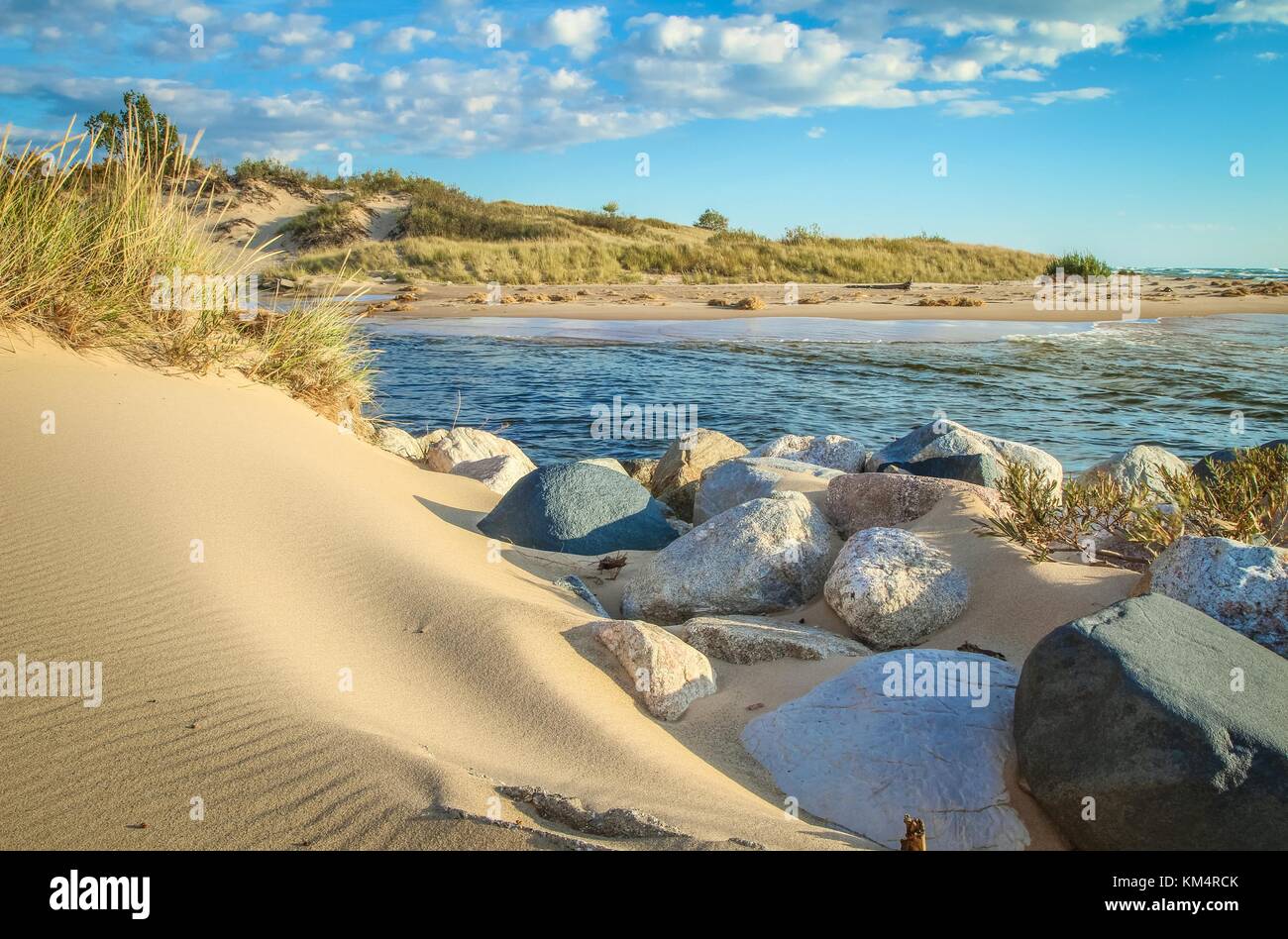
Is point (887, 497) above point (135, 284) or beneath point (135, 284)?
beneath

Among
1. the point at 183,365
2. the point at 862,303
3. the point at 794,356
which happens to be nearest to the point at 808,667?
the point at 183,365

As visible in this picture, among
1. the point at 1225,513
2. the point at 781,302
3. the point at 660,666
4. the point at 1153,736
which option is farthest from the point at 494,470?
the point at 781,302

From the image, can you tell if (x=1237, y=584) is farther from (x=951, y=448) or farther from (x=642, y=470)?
(x=642, y=470)

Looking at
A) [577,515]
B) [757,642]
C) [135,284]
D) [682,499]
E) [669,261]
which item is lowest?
[757,642]

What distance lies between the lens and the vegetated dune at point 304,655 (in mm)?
2895

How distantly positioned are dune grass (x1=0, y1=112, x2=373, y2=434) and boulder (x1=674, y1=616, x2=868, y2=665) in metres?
4.81

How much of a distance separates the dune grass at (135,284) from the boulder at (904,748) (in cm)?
571

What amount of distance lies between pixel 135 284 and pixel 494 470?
3445mm

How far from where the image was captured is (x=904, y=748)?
373 cm

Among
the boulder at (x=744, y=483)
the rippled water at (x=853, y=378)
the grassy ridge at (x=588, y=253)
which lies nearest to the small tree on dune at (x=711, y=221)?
the grassy ridge at (x=588, y=253)

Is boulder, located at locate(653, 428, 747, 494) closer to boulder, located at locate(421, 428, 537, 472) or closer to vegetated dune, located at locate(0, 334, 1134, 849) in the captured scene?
boulder, located at locate(421, 428, 537, 472)

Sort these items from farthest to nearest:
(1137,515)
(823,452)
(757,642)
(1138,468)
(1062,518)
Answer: (823,452), (1138,468), (1062,518), (1137,515), (757,642)

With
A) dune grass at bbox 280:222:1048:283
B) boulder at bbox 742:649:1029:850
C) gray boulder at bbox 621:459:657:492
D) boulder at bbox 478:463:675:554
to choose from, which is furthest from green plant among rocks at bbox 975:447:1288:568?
dune grass at bbox 280:222:1048:283
